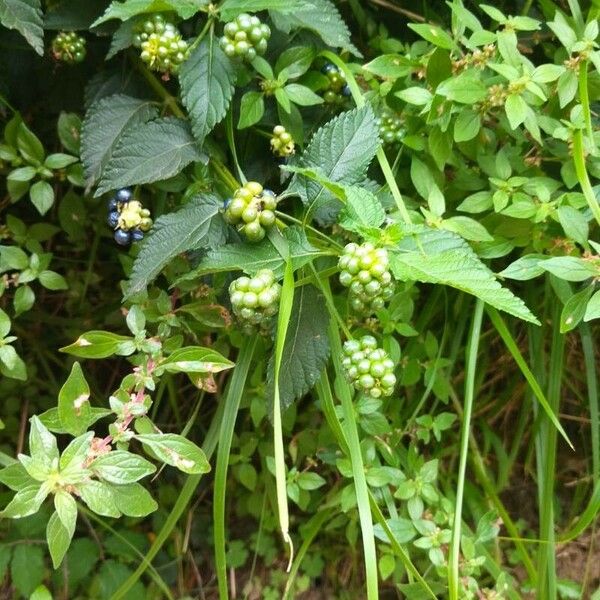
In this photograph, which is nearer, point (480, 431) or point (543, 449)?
point (543, 449)

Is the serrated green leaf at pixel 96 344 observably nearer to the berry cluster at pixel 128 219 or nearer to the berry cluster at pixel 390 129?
the berry cluster at pixel 128 219

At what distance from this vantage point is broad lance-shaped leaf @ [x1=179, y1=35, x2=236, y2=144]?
698 mm

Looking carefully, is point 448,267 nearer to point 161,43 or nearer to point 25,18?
point 161,43

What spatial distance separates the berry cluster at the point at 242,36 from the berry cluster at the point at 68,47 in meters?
0.20

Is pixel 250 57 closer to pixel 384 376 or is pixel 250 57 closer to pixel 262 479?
pixel 384 376

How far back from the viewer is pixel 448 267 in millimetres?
591

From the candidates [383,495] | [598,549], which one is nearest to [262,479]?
[383,495]

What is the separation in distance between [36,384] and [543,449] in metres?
0.79

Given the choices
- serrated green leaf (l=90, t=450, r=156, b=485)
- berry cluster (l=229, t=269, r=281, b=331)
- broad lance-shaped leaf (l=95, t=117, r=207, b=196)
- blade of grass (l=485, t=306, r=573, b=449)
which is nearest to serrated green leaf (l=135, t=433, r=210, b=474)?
serrated green leaf (l=90, t=450, r=156, b=485)

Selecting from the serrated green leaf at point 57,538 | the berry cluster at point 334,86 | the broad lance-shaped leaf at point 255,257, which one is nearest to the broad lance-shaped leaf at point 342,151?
the broad lance-shaped leaf at point 255,257

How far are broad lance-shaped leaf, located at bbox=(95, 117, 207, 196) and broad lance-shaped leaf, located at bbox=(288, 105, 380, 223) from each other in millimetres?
118

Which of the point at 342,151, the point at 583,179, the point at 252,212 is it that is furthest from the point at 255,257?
the point at 583,179

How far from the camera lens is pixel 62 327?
1102 millimetres

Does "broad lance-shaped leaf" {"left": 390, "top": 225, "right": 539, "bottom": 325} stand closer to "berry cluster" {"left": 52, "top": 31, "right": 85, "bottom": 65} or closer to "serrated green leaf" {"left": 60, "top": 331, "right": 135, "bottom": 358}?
"serrated green leaf" {"left": 60, "top": 331, "right": 135, "bottom": 358}
